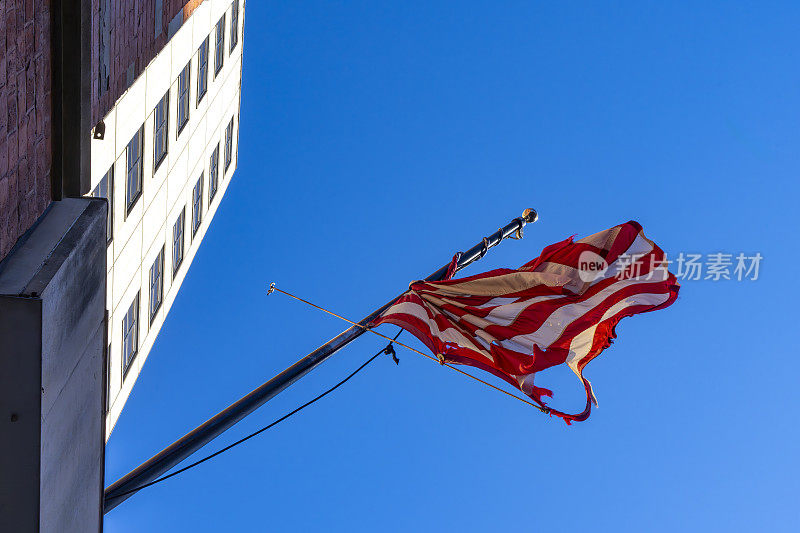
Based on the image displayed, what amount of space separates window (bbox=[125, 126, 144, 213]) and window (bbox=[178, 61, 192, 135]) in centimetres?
326

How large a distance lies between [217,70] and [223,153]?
12.8ft

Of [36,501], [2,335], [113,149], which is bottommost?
[36,501]

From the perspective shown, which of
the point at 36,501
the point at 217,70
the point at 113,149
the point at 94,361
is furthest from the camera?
the point at 217,70

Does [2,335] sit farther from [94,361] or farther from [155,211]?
[155,211]

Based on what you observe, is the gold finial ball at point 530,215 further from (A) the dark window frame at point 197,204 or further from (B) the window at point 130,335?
(A) the dark window frame at point 197,204

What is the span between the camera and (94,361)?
27.0 ft

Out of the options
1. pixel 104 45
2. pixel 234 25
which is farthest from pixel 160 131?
pixel 104 45

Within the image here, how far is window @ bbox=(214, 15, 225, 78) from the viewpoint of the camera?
23.5 metres

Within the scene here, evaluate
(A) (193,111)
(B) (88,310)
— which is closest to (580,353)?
(B) (88,310)

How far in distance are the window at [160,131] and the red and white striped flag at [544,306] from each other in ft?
33.9

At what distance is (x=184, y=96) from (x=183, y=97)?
0.29 feet

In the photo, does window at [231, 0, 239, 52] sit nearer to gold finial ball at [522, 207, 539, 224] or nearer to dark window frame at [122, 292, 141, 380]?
dark window frame at [122, 292, 141, 380]

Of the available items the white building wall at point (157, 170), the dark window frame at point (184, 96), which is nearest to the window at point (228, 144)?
the white building wall at point (157, 170)

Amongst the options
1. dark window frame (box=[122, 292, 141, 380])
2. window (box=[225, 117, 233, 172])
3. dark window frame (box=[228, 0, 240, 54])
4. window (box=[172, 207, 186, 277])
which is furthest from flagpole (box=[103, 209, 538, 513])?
window (box=[225, 117, 233, 172])
